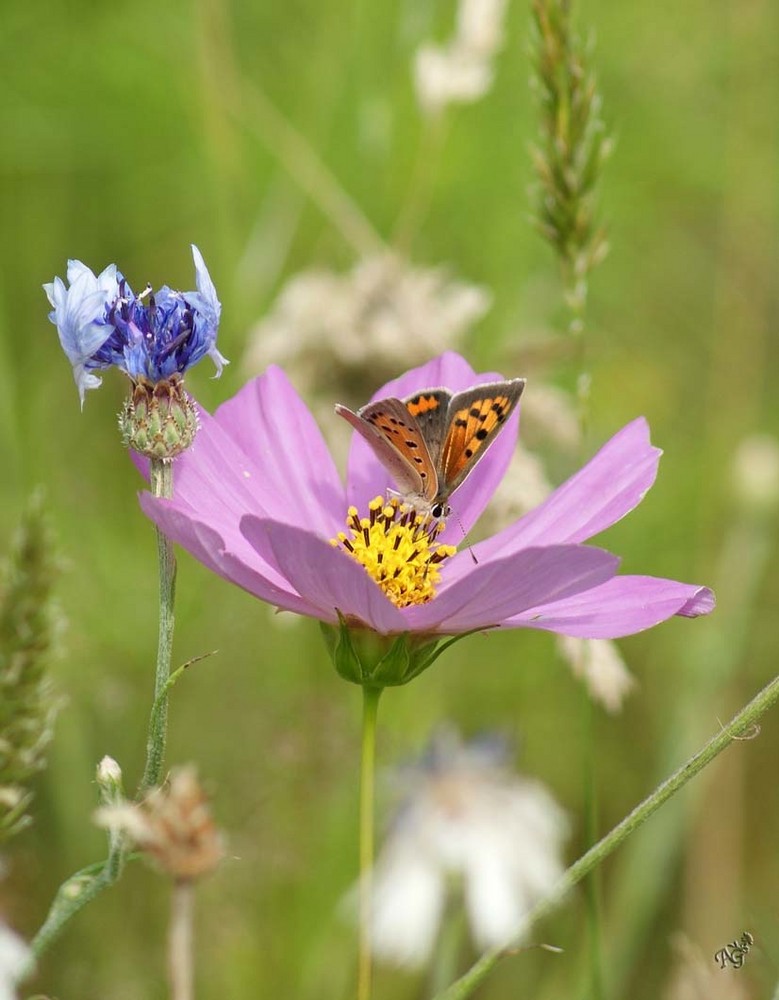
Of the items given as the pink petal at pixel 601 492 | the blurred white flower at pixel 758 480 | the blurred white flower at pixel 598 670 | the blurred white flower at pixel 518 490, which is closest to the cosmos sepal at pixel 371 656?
the pink petal at pixel 601 492

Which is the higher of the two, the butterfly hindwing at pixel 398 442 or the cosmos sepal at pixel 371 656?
the butterfly hindwing at pixel 398 442

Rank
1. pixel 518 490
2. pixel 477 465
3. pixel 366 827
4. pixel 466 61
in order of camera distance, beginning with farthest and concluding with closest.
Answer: pixel 466 61 → pixel 518 490 → pixel 477 465 → pixel 366 827

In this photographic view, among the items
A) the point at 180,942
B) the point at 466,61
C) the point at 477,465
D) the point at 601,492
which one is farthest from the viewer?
the point at 466,61

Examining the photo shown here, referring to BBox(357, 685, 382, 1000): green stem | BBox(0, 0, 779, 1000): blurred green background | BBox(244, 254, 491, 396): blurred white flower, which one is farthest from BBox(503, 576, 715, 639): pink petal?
BBox(244, 254, 491, 396): blurred white flower

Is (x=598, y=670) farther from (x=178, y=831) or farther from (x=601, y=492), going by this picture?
(x=178, y=831)

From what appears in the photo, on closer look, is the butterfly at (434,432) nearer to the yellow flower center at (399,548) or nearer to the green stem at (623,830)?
the yellow flower center at (399,548)

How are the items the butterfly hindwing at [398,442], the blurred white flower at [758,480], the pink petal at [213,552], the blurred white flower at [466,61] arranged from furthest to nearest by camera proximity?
the blurred white flower at [758,480], the blurred white flower at [466,61], the butterfly hindwing at [398,442], the pink petal at [213,552]

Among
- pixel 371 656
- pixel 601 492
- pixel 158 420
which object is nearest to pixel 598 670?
pixel 601 492
